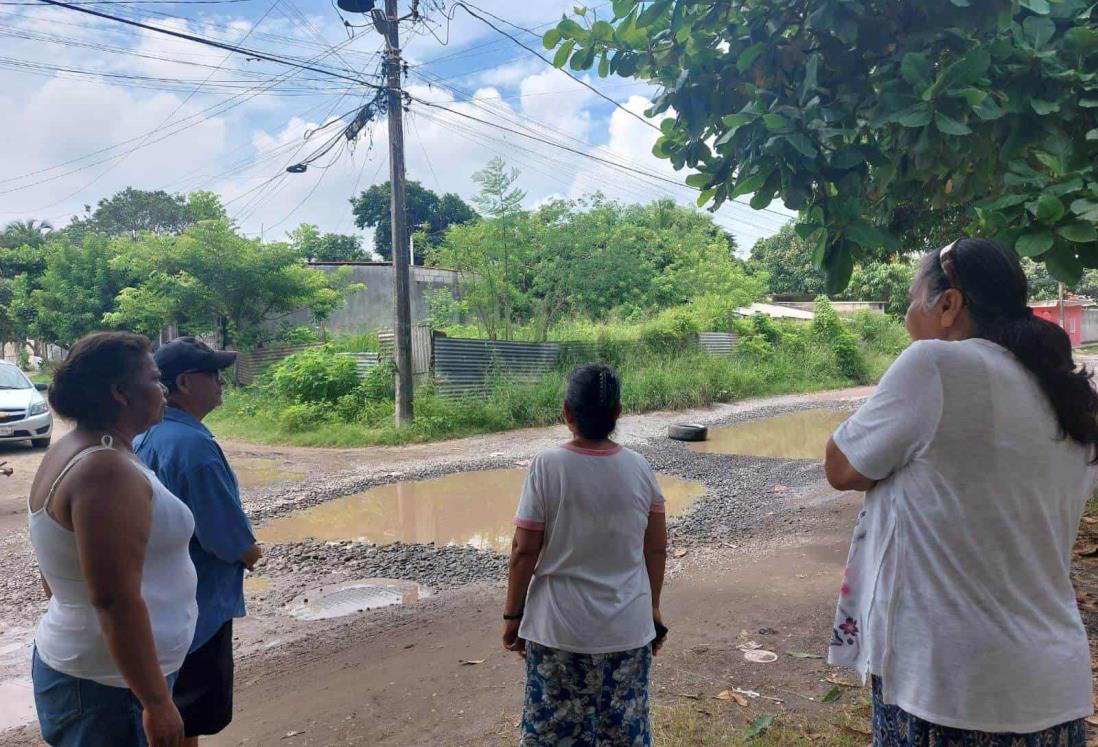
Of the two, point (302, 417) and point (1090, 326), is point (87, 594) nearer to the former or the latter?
point (302, 417)

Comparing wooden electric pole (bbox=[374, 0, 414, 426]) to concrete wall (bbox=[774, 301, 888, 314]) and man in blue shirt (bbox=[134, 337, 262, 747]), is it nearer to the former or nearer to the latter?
man in blue shirt (bbox=[134, 337, 262, 747])

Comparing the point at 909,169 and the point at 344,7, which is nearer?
the point at 909,169

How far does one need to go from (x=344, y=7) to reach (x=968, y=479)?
495 inches

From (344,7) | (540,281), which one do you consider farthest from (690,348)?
(344,7)

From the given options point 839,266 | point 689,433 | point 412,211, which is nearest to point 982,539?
point 839,266

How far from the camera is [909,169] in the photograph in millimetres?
3408

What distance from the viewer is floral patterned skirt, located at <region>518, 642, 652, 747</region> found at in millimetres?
2398

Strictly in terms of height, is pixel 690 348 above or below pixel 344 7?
below

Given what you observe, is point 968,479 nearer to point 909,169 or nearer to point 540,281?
point 909,169

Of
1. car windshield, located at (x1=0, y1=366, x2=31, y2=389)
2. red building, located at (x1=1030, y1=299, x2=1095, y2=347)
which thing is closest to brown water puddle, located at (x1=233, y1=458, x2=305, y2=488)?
car windshield, located at (x1=0, y1=366, x2=31, y2=389)

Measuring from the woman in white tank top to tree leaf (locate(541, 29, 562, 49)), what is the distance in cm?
262

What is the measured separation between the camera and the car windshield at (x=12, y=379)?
1200 cm

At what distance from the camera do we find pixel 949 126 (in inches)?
112

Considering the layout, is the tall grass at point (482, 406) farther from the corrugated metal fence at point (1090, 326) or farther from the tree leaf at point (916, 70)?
the corrugated metal fence at point (1090, 326)
